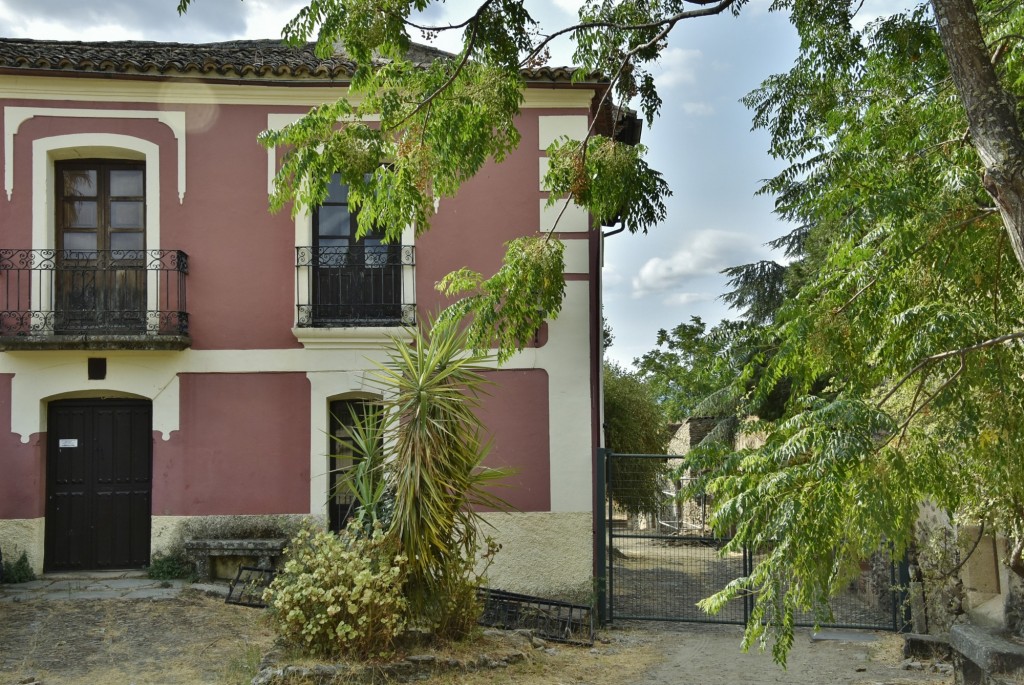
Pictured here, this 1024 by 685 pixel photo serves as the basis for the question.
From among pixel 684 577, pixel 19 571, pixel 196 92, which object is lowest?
pixel 684 577

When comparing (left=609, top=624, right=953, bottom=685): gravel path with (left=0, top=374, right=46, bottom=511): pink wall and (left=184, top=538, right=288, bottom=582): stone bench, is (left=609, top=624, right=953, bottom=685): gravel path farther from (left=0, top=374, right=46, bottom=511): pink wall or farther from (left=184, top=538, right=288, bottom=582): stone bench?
(left=0, top=374, right=46, bottom=511): pink wall

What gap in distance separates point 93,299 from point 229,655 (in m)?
4.91

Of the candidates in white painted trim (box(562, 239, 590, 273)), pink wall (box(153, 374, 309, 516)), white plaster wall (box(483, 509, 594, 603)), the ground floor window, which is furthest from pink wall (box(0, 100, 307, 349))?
white plaster wall (box(483, 509, 594, 603))

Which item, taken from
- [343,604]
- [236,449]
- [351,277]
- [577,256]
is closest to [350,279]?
[351,277]

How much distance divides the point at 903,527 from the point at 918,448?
45 cm

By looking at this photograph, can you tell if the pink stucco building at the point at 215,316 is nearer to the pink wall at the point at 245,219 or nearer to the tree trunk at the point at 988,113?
the pink wall at the point at 245,219

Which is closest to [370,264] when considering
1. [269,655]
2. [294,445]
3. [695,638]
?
[294,445]

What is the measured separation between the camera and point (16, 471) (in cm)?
1046

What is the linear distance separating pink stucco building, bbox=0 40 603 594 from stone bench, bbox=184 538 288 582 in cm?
47

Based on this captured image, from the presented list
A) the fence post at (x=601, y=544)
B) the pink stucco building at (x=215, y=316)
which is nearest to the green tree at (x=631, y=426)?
the fence post at (x=601, y=544)

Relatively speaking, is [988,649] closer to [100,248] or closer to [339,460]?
[339,460]

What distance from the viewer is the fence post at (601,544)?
1052 cm

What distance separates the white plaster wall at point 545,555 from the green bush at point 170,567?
3.38 metres

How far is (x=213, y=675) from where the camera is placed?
7.33 m
